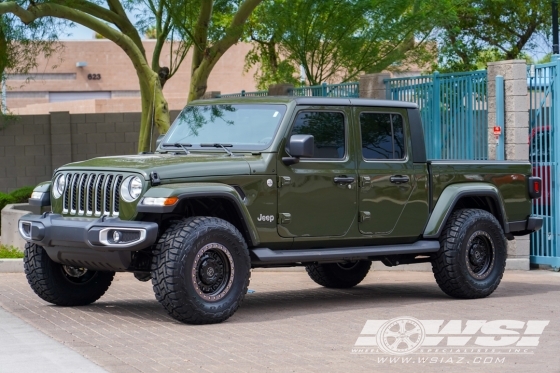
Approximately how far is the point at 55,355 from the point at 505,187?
5.63 metres

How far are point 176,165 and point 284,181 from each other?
111cm

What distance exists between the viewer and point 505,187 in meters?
11.4

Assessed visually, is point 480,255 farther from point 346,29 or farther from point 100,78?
point 100,78

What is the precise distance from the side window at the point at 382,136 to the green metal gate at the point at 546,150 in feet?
11.2

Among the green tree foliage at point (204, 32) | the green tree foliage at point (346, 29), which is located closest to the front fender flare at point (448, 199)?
the green tree foliage at point (204, 32)

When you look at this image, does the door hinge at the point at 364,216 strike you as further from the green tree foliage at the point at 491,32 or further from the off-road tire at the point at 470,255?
the green tree foliage at the point at 491,32

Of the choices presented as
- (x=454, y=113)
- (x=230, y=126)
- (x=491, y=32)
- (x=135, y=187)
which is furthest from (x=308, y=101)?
(x=491, y=32)

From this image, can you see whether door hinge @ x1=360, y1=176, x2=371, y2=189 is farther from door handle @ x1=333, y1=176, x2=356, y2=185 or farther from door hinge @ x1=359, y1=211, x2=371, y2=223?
door hinge @ x1=359, y1=211, x2=371, y2=223

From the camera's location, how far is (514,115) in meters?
13.6

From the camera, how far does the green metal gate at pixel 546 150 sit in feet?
44.5

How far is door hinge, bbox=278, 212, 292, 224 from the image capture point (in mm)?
9774

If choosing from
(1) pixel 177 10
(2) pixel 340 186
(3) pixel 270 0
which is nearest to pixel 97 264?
(2) pixel 340 186

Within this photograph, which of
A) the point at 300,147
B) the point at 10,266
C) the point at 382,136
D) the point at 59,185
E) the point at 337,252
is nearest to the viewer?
the point at 300,147

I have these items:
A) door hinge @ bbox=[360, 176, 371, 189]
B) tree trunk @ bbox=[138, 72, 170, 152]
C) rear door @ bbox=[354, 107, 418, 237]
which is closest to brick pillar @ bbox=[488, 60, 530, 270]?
rear door @ bbox=[354, 107, 418, 237]
